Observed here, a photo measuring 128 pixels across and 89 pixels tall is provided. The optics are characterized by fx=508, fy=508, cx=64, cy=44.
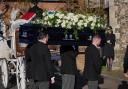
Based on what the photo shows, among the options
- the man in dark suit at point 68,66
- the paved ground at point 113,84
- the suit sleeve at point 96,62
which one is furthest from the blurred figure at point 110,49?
the suit sleeve at point 96,62

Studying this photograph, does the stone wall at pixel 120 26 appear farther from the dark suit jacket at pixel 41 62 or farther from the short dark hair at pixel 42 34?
the dark suit jacket at pixel 41 62

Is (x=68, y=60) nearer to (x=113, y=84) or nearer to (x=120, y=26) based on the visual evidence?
(x=113, y=84)

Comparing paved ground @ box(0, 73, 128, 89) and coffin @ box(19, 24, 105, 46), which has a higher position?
coffin @ box(19, 24, 105, 46)

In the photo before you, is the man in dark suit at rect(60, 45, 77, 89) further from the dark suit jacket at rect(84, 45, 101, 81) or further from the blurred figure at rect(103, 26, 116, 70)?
the blurred figure at rect(103, 26, 116, 70)

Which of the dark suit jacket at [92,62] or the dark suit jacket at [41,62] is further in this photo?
the dark suit jacket at [92,62]

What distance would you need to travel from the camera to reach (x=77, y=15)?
1282 centimetres

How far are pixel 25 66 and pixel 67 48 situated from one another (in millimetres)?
2296

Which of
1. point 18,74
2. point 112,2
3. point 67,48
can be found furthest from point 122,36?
point 67,48

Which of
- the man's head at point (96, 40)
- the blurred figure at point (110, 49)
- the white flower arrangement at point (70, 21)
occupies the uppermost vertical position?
the white flower arrangement at point (70, 21)

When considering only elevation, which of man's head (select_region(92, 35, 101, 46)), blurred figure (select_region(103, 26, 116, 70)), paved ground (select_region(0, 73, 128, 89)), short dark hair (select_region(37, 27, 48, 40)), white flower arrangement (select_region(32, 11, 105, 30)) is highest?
white flower arrangement (select_region(32, 11, 105, 30))

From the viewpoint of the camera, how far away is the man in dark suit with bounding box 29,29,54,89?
1163 cm

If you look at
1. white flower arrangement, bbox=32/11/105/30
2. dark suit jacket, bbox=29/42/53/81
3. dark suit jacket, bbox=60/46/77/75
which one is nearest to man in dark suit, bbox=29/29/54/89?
dark suit jacket, bbox=29/42/53/81

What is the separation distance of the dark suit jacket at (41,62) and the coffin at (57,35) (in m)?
0.94

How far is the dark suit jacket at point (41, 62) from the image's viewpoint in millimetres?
11625
